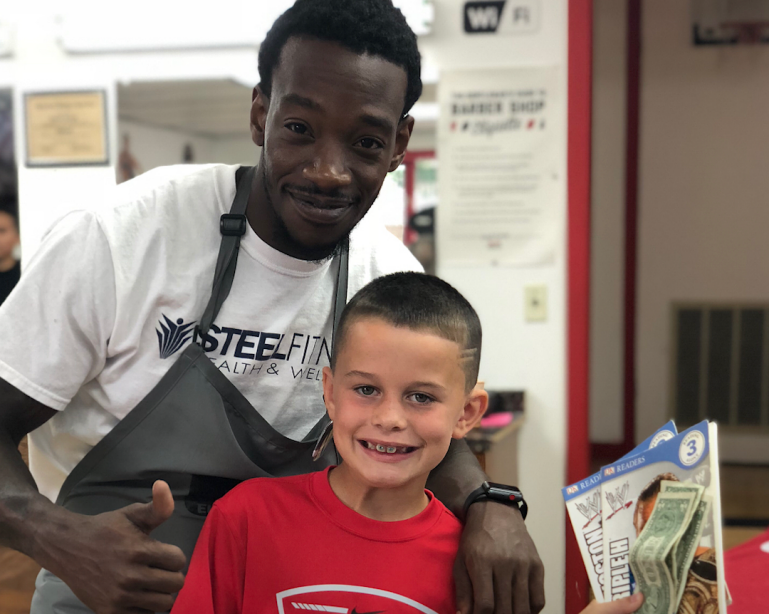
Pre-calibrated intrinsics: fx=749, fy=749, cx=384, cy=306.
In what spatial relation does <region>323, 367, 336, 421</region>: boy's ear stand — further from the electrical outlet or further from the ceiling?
the ceiling

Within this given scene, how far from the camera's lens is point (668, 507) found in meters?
0.85

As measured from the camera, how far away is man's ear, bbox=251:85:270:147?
119 centimetres

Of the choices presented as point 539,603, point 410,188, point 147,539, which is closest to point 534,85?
point 410,188

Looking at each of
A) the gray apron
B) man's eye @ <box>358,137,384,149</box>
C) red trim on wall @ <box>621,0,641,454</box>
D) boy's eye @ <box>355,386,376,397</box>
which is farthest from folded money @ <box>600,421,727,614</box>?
red trim on wall @ <box>621,0,641,454</box>

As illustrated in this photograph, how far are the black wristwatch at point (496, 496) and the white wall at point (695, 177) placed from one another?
11.9 feet

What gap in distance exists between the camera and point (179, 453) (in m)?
1.06

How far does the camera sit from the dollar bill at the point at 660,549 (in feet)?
2.70

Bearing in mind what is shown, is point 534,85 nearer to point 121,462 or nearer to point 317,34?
point 317,34

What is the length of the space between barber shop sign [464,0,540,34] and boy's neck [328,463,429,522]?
1677 mm

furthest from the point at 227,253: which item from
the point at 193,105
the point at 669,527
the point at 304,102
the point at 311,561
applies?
the point at 193,105

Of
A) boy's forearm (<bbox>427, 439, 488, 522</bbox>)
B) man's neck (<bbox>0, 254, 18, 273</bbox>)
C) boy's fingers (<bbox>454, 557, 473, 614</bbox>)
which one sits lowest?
boy's fingers (<bbox>454, 557, 473, 614</bbox>)

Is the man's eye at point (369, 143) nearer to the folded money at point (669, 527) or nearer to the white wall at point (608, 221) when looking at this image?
the folded money at point (669, 527)

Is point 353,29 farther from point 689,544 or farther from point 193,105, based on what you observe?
point 193,105

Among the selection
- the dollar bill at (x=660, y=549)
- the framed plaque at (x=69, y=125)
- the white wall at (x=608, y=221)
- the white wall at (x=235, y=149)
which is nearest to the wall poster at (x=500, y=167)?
the white wall at (x=235, y=149)
